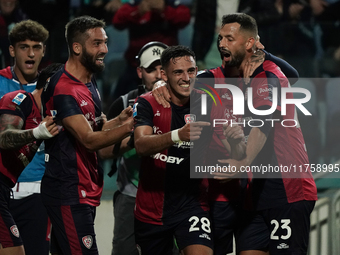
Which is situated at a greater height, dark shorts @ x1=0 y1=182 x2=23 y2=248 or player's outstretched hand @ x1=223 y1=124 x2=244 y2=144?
player's outstretched hand @ x1=223 y1=124 x2=244 y2=144

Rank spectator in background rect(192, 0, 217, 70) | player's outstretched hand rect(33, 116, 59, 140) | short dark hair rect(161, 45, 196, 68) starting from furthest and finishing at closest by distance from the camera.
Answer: spectator in background rect(192, 0, 217, 70), short dark hair rect(161, 45, 196, 68), player's outstretched hand rect(33, 116, 59, 140)

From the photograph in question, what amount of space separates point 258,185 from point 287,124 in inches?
20.6

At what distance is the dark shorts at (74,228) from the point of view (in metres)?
3.64

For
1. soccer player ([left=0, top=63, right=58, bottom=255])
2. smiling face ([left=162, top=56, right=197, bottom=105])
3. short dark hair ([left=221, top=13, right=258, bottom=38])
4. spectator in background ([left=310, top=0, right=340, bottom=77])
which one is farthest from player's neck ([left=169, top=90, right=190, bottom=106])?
spectator in background ([left=310, top=0, right=340, bottom=77])

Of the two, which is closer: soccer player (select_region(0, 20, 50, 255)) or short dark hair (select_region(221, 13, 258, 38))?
short dark hair (select_region(221, 13, 258, 38))

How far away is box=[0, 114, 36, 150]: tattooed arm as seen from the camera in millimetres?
3790

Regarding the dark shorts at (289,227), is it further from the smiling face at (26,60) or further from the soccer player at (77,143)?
the smiling face at (26,60)

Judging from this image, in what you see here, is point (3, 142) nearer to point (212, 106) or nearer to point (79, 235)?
point (79, 235)

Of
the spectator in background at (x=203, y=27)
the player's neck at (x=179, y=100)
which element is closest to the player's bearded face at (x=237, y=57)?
the player's neck at (x=179, y=100)

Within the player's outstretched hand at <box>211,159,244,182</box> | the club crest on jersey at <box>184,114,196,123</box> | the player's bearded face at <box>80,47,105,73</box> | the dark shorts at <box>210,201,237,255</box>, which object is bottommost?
the dark shorts at <box>210,201,237,255</box>

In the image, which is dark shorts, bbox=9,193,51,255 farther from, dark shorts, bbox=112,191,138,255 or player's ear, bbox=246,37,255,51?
player's ear, bbox=246,37,255,51

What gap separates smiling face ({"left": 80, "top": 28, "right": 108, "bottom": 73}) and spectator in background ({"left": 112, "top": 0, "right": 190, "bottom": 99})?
7.73 feet

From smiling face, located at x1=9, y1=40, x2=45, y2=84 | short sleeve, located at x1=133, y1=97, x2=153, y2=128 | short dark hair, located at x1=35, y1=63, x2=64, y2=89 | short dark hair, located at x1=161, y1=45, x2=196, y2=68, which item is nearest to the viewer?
short sleeve, located at x1=133, y1=97, x2=153, y2=128

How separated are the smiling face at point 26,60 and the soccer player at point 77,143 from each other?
3.47 feet
